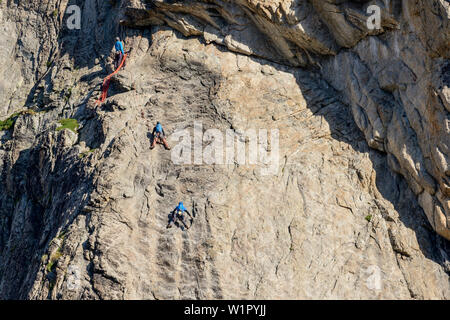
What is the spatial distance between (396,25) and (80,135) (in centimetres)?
1532

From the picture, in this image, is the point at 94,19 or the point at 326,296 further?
the point at 94,19

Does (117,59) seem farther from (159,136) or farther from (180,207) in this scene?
(180,207)

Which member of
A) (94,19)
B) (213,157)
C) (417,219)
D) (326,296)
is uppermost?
(94,19)

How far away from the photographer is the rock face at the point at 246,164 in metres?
28.6

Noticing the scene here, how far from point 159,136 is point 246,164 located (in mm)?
4104

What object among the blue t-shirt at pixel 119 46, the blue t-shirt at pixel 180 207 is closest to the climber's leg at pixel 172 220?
the blue t-shirt at pixel 180 207

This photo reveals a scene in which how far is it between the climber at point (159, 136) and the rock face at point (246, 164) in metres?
0.42

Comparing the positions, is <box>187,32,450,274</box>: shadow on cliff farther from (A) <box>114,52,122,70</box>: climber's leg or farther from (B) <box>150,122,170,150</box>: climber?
(B) <box>150,122,170,150</box>: climber

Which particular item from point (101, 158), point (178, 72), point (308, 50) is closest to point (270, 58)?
point (308, 50)

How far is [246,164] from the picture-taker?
31594 mm

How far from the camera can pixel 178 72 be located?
3438cm

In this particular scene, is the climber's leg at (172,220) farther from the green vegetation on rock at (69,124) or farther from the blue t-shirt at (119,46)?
the blue t-shirt at (119,46)

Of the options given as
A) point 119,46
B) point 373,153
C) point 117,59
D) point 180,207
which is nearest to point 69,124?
point 117,59

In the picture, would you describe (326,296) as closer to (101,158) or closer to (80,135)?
(101,158)
